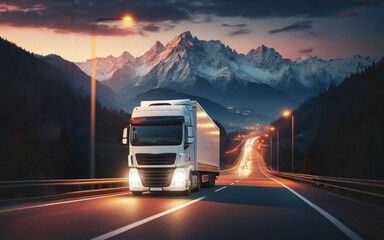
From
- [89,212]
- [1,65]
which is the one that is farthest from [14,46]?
[89,212]

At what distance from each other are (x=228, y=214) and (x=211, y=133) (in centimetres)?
1621

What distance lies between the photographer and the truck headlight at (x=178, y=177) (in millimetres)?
18703

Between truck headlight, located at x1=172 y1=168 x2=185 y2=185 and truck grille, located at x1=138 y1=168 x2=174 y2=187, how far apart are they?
0.51 ft

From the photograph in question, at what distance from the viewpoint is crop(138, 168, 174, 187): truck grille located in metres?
18.7

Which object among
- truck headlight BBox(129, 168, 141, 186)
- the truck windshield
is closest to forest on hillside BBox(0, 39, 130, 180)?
truck headlight BBox(129, 168, 141, 186)

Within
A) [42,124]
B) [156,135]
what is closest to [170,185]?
[156,135]

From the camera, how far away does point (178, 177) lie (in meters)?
18.7

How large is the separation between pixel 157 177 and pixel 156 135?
1661 mm

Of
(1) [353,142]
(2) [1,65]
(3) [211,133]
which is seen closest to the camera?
(3) [211,133]

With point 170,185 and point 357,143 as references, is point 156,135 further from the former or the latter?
point 357,143

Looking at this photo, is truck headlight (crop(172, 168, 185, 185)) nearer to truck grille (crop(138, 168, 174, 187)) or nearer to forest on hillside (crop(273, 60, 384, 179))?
truck grille (crop(138, 168, 174, 187))

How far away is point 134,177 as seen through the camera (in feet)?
62.2

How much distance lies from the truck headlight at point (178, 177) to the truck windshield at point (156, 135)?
1.09m

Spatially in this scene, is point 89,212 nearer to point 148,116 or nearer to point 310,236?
point 310,236
